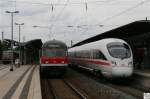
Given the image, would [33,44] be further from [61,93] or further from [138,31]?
[61,93]

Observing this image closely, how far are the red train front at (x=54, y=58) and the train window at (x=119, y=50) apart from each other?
598 cm

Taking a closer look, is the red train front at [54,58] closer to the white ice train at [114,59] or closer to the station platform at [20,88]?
the station platform at [20,88]

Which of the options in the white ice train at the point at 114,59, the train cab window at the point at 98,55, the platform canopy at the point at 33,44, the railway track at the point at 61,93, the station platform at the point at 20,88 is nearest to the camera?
the station platform at the point at 20,88

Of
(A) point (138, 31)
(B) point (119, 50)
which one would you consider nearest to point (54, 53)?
(A) point (138, 31)

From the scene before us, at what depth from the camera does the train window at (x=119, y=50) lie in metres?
22.9

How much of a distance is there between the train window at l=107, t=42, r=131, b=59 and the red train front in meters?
5.98

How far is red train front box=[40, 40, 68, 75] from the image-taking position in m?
28.6

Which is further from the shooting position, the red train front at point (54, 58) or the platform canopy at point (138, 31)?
the red train front at point (54, 58)

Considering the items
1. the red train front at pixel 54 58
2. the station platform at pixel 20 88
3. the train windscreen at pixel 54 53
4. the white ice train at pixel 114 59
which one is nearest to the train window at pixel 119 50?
the white ice train at pixel 114 59

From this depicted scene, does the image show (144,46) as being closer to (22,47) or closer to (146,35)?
(146,35)

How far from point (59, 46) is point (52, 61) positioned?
1.52m

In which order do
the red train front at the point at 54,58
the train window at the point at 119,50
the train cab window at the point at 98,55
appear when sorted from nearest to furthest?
the train window at the point at 119,50
the train cab window at the point at 98,55
the red train front at the point at 54,58

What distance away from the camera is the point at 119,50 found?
76.5ft

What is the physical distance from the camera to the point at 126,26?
26.5m
